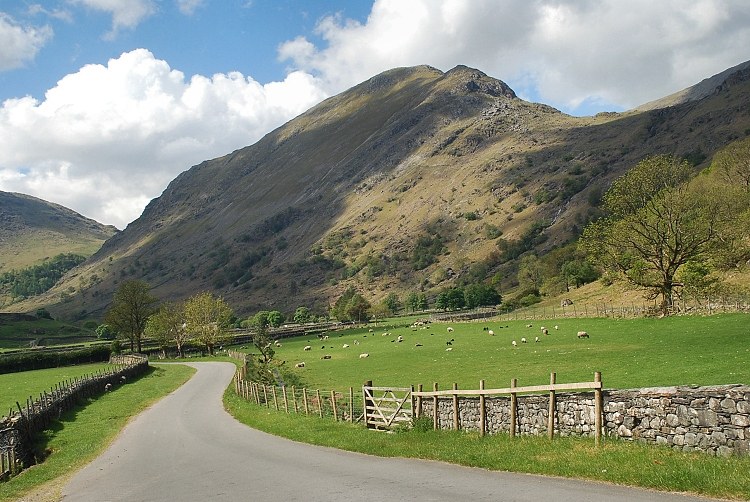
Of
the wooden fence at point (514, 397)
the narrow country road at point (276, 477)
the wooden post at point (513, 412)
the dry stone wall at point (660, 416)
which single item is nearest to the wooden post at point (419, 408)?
the wooden fence at point (514, 397)

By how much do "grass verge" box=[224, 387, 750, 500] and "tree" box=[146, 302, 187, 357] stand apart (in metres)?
97.7

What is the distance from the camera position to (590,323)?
71.1 meters

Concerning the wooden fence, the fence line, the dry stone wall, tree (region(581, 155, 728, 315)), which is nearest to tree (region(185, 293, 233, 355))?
the fence line

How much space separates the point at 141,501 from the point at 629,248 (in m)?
62.1

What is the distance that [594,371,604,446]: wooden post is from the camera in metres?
16.0

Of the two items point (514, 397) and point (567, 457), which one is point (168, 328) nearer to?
point (514, 397)

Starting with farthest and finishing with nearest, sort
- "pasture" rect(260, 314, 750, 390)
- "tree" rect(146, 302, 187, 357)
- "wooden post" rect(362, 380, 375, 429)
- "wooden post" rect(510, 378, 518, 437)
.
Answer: "tree" rect(146, 302, 187, 357), "pasture" rect(260, 314, 750, 390), "wooden post" rect(362, 380, 375, 429), "wooden post" rect(510, 378, 518, 437)

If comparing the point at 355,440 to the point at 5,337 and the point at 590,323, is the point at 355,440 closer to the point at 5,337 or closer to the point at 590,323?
the point at 590,323

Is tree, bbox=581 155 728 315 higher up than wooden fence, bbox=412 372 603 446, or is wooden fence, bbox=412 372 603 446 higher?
tree, bbox=581 155 728 315

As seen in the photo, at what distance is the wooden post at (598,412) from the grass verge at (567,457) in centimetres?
31

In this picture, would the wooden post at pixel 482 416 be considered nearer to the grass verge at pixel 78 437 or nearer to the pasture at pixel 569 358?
the pasture at pixel 569 358

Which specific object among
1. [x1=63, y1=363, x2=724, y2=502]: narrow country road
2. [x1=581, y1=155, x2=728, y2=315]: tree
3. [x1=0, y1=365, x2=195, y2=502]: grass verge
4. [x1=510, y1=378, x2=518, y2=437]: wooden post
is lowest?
[x1=0, y1=365, x2=195, y2=502]: grass verge

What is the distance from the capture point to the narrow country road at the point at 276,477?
1330cm

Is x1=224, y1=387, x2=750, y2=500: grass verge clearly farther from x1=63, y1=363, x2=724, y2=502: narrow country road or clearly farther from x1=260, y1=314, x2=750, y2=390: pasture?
x1=260, y1=314, x2=750, y2=390: pasture
